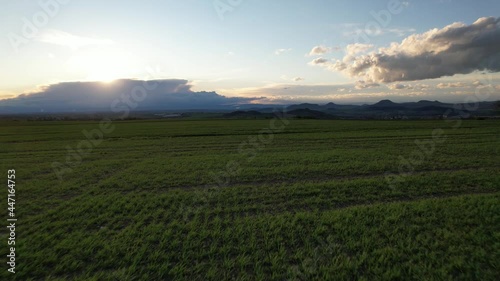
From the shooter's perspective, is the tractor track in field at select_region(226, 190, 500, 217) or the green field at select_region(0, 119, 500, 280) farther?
the tractor track in field at select_region(226, 190, 500, 217)

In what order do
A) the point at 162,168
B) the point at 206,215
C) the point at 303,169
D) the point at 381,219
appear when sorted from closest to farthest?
the point at 381,219, the point at 206,215, the point at 303,169, the point at 162,168

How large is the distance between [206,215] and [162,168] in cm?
936

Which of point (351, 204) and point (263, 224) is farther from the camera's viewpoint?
point (351, 204)

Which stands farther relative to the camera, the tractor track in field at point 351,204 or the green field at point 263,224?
the tractor track in field at point 351,204

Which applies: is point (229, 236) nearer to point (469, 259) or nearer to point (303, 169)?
point (469, 259)

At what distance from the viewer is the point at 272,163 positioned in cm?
1811

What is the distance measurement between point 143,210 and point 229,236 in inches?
170

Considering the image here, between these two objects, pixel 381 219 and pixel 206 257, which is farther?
pixel 381 219

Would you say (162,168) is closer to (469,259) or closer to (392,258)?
(392,258)

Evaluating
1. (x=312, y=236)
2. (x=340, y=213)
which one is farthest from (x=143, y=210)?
(x=340, y=213)

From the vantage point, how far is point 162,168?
17453mm

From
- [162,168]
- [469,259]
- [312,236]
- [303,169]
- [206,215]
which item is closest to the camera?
[469,259]

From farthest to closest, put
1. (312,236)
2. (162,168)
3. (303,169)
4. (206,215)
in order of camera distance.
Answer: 1. (162,168)
2. (303,169)
3. (206,215)
4. (312,236)

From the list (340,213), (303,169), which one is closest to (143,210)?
(340,213)
